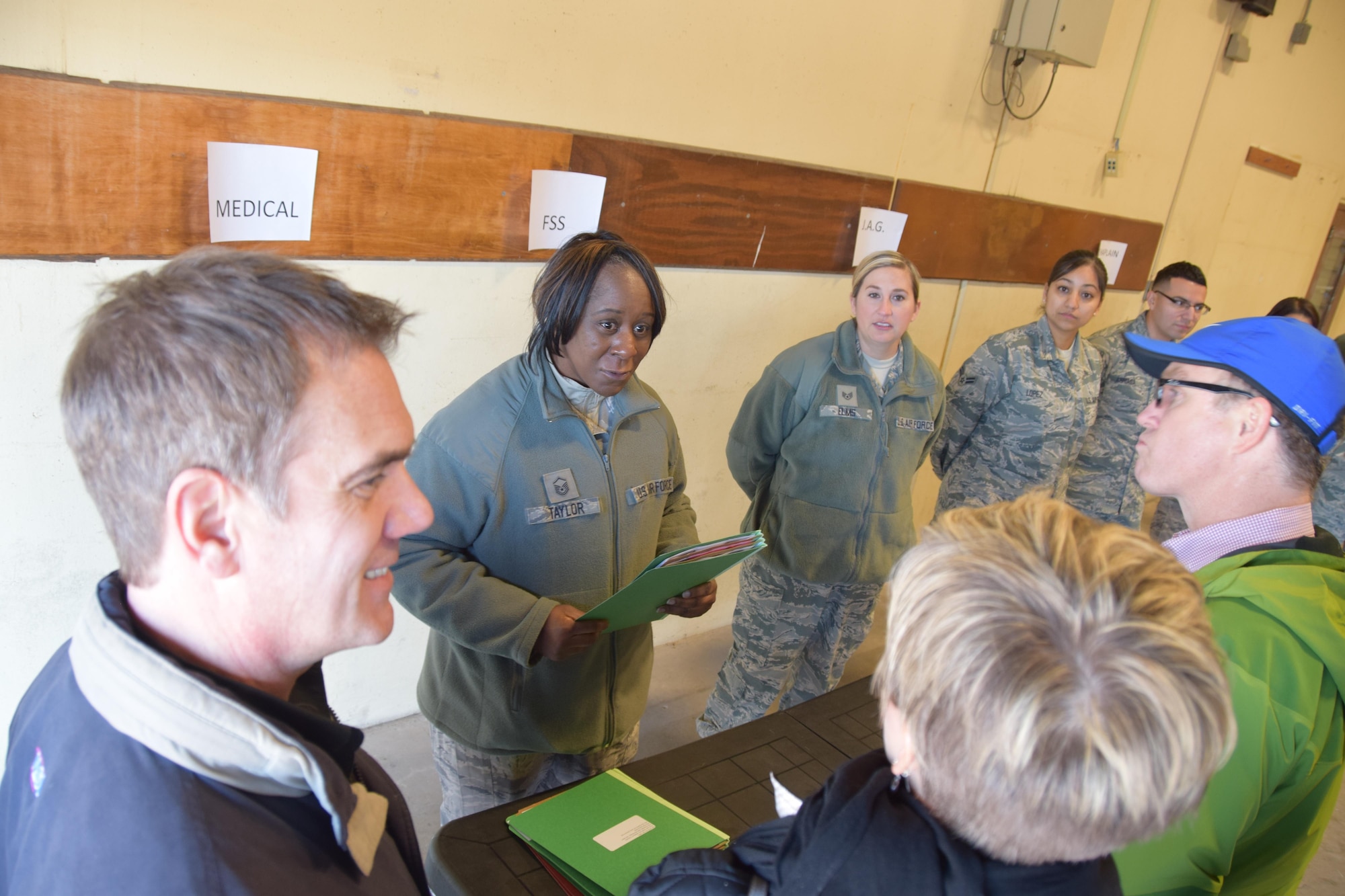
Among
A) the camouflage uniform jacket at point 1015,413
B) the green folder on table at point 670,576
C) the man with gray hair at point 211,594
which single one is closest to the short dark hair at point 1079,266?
the camouflage uniform jacket at point 1015,413

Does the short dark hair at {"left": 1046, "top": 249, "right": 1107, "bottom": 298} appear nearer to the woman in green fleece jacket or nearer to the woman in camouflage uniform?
the woman in camouflage uniform

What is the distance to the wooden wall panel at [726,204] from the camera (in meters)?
2.46

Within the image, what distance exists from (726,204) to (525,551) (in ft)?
5.39

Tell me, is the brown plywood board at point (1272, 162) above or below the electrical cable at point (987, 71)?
above

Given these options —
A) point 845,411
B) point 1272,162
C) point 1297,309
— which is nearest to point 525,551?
point 845,411

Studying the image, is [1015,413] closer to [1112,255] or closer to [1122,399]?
[1122,399]

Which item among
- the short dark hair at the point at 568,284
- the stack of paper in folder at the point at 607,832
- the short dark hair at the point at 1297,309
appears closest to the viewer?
the stack of paper in folder at the point at 607,832

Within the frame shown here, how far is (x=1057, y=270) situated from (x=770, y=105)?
1320mm

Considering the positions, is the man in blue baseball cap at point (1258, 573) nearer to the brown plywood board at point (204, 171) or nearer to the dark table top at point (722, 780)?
the dark table top at point (722, 780)

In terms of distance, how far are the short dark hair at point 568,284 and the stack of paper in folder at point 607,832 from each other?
0.82 m

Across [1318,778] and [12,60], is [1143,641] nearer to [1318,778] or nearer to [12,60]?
[1318,778]

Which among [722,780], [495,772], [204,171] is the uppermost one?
[204,171]

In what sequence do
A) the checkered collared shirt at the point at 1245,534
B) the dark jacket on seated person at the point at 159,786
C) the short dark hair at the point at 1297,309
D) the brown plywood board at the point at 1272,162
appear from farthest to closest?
1. the brown plywood board at the point at 1272,162
2. the short dark hair at the point at 1297,309
3. the checkered collared shirt at the point at 1245,534
4. the dark jacket on seated person at the point at 159,786

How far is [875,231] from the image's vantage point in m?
3.22
